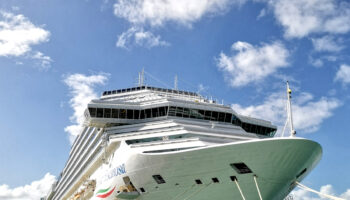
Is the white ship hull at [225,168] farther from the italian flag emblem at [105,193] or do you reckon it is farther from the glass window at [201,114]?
the glass window at [201,114]

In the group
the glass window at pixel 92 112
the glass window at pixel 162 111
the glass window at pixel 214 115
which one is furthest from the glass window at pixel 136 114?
the glass window at pixel 214 115

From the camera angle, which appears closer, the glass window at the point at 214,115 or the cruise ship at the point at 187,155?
the cruise ship at the point at 187,155

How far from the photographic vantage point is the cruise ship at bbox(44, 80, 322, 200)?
16.6 meters

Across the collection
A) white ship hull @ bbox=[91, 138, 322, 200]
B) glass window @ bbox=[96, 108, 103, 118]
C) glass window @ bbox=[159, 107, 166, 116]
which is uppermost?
glass window @ bbox=[159, 107, 166, 116]

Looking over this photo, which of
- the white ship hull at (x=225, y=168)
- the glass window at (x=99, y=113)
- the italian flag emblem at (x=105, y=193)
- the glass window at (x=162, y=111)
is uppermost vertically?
the glass window at (x=162, y=111)

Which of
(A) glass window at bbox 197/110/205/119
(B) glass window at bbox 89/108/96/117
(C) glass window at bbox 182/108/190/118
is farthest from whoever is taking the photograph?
(B) glass window at bbox 89/108/96/117

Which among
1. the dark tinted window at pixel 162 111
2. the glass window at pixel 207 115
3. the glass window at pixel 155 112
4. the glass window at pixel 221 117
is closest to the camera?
the dark tinted window at pixel 162 111

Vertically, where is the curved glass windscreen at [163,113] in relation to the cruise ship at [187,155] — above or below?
above

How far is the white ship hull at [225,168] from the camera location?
16.3 m

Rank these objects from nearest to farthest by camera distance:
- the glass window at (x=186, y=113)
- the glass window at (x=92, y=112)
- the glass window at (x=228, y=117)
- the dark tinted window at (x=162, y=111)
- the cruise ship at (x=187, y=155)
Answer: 1. the cruise ship at (x=187, y=155)
2. the dark tinted window at (x=162, y=111)
3. the glass window at (x=186, y=113)
4. the glass window at (x=92, y=112)
5. the glass window at (x=228, y=117)

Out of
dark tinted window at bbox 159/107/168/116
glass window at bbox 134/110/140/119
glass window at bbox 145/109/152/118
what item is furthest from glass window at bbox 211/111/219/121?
glass window at bbox 134/110/140/119

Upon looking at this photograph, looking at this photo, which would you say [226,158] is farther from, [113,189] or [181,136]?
[113,189]

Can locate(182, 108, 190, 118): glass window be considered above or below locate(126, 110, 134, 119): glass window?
above

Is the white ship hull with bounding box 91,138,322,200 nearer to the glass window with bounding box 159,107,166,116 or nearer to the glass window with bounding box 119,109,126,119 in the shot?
the glass window with bounding box 159,107,166,116
